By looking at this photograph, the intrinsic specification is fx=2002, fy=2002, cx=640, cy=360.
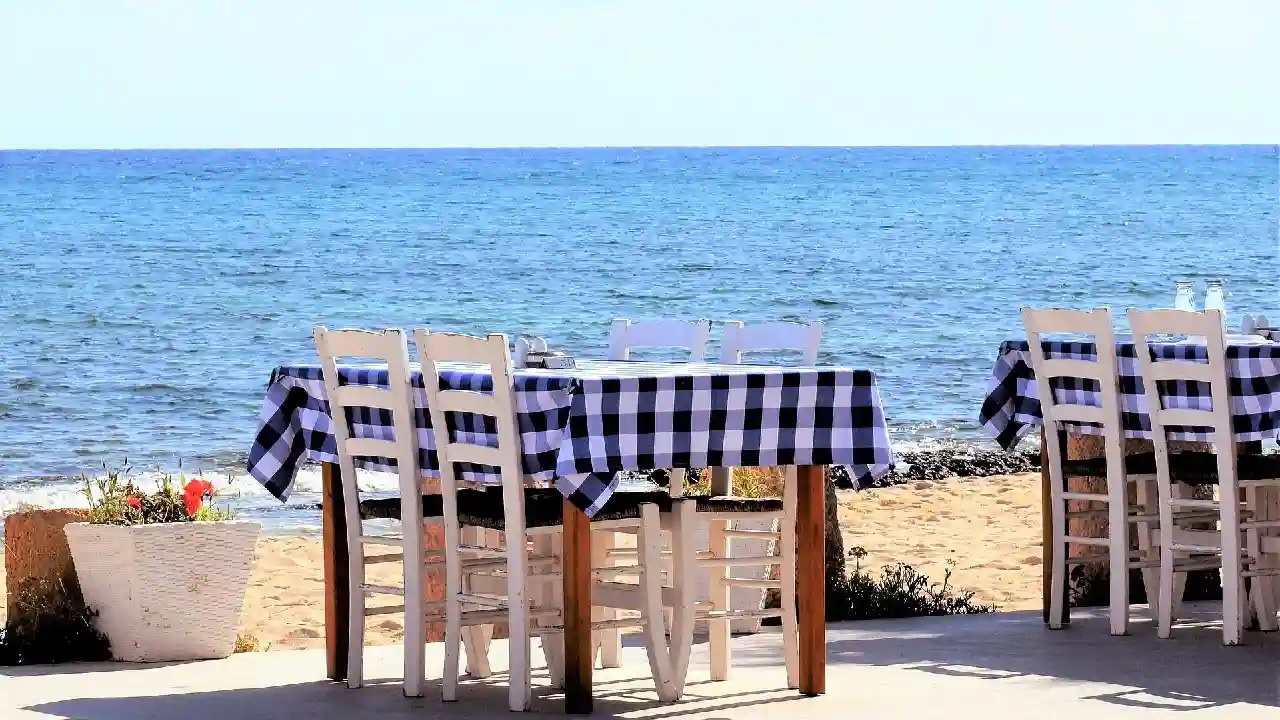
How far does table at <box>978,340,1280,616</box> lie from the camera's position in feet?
18.9

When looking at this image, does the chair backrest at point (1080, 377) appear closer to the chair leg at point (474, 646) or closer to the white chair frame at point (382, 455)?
the chair leg at point (474, 646)

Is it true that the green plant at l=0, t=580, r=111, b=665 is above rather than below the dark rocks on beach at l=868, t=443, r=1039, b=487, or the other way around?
above

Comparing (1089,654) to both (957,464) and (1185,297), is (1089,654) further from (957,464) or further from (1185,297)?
(957,464)

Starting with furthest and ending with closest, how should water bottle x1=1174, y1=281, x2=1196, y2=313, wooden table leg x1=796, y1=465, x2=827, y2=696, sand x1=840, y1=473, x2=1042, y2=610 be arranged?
sand x1=840, y1=473, x2=1042, y2=610
water bottle x1=1174, y1=281, x2=1196, y2=313
wooden table leg x1=796, y1=465, x2=827, y2=696

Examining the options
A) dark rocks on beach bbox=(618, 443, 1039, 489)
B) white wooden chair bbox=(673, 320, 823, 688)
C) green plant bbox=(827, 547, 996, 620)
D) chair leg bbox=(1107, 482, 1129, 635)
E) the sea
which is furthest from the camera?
the sea

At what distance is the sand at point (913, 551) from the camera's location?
302 inches

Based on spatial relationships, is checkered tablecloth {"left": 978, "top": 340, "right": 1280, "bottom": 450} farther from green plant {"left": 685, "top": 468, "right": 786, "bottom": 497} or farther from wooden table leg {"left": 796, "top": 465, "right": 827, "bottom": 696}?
wooden table leg {"left": 796, "top": 465, "right": 827, "bottom": 696}

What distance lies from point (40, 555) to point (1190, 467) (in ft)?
11.4

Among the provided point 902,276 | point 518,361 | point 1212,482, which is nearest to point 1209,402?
→ point 1212,482

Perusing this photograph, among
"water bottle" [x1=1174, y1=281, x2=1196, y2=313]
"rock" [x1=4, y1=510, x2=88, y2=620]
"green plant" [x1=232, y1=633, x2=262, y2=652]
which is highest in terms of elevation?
"water bottle" [x1=1174, y1=281, x2=1196, y2=313]

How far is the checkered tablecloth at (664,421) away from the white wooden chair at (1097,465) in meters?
1.17

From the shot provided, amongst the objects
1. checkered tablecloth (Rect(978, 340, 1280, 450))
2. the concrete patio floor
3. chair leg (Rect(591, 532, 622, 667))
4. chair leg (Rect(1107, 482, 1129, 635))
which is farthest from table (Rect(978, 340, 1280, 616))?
chair leg (Rect(591, 532, 622, 667))

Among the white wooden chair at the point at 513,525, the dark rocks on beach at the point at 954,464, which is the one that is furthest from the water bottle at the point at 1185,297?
the dark rocks on beach at the point at 954,464

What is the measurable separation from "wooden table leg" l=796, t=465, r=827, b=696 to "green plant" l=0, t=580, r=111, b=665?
213cm
